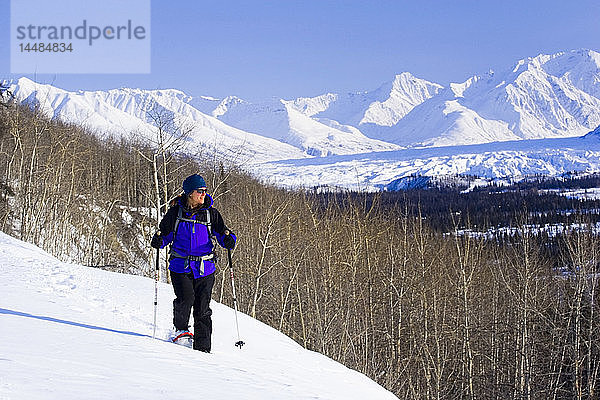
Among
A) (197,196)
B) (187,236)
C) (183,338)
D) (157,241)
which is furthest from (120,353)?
(197,196)

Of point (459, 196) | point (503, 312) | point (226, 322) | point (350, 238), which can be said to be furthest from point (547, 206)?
point (226, 322)

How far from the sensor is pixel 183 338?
719 centimetres

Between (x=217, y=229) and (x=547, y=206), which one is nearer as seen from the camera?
(x=217, y=229)

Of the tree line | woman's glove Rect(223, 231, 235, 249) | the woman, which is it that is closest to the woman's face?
the woman

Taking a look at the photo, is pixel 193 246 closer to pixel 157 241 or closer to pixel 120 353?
pixel 157 241

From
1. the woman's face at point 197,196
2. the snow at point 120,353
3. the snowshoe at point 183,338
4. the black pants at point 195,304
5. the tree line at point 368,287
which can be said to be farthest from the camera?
the tree line at point 368,287

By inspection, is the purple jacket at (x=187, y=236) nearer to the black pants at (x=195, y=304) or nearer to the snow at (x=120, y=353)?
the black pants at (x=195, y=304)

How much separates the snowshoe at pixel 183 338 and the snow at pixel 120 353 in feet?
0.71

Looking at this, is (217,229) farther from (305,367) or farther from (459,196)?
(459,196)

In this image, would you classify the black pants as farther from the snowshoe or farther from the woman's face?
the woman's face

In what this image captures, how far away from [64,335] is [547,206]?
475ft

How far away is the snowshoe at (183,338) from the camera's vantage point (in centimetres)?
718

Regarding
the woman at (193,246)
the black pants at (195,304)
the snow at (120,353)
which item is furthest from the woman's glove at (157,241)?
the snow at (120,353)

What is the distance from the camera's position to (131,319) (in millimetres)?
8031
